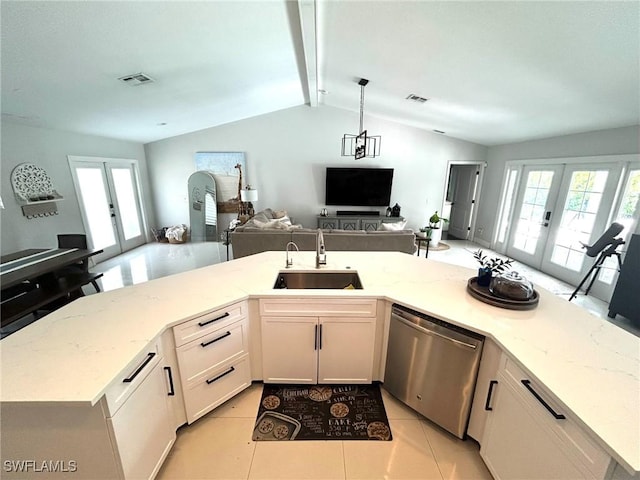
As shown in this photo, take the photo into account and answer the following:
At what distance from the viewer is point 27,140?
11.6 feet

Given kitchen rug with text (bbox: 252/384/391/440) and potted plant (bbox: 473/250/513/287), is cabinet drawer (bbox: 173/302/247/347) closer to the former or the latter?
kitchen rug with text (bbox: 252/384/391/440)

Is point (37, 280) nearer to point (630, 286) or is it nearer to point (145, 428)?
point (145, 428)

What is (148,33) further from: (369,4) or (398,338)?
(398,338)

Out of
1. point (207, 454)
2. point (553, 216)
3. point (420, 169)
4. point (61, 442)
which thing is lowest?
point (207, 454)

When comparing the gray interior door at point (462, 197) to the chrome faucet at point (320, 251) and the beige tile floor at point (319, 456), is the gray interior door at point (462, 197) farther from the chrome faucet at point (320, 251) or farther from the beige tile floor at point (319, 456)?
the beige tile floor at point (319, 456)

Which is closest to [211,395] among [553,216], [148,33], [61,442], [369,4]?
[61,442]

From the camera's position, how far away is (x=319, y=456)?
5.04ft

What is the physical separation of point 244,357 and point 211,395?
29 cm

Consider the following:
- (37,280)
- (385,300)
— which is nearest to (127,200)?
(37,280)

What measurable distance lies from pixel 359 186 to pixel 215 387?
5222mm

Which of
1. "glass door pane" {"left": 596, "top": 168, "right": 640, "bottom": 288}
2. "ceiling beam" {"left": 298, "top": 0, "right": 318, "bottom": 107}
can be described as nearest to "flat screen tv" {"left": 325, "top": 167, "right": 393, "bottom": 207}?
"ceiling beam" {"left": 298, "top": 0, "right": 318, "bottom": 107}

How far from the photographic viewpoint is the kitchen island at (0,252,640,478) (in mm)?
910

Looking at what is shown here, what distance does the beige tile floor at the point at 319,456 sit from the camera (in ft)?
4.75

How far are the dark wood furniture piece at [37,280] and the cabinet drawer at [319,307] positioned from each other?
2.29m
